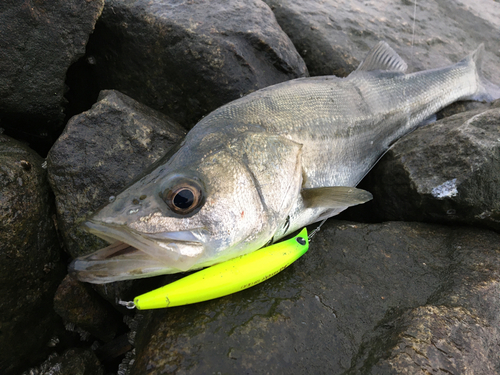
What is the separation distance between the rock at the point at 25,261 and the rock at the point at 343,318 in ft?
3.65

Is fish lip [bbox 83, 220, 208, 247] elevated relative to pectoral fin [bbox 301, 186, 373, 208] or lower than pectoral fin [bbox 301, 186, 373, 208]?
elevated

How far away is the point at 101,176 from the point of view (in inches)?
110

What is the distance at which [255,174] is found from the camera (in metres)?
2.30

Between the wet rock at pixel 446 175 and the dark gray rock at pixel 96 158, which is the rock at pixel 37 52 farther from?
the wet rock at pixel 446 175

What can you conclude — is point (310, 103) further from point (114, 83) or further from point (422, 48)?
point (422, 48)

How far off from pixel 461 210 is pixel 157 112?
3.04 metres

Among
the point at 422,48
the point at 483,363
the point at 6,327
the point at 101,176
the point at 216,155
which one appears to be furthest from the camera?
the point at 422,48

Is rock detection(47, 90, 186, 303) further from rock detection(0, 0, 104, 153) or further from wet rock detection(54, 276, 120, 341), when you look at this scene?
rock detection(0, 0, 104, 153)

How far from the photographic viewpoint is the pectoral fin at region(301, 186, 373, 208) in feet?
8.64

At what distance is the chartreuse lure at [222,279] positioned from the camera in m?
1.96

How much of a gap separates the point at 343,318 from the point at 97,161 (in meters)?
2.25

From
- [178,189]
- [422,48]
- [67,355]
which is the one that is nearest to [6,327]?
[67,355]

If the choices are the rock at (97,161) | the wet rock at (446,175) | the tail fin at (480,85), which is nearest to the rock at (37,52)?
the rock at (97,161)

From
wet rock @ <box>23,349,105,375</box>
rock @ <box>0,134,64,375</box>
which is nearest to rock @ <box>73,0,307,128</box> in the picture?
rock @ <box>0,134,64,375</box>
